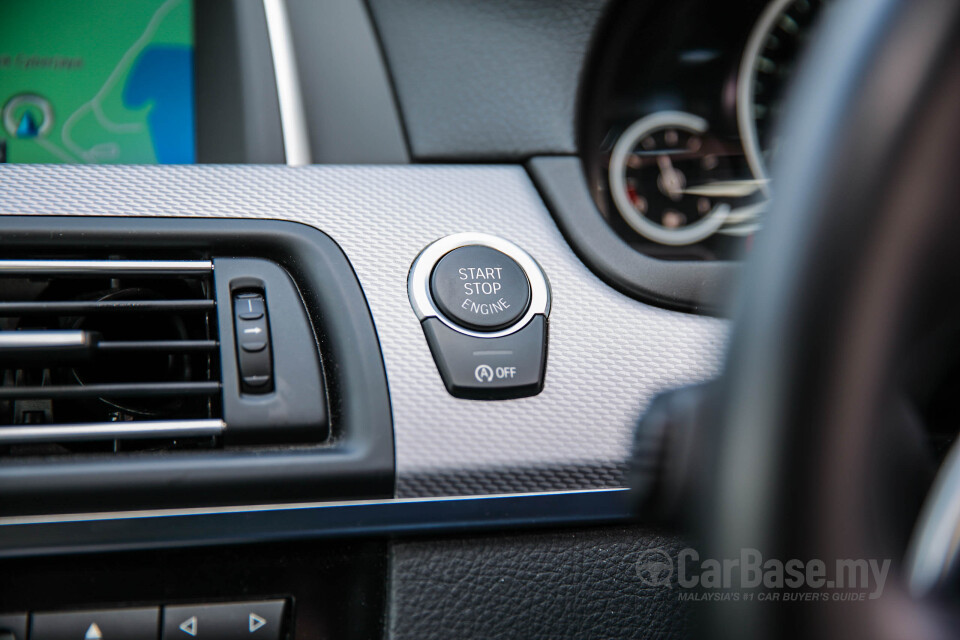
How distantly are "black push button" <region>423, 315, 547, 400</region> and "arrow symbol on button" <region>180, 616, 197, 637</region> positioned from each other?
0.98 feet

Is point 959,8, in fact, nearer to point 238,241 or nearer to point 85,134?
point 238,241

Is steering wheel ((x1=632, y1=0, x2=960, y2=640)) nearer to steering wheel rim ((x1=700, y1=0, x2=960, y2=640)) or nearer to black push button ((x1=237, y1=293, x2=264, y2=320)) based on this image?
steering wheel rim ((x1=700, y1=0, x2=960, y2=640))

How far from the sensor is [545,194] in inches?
39.0

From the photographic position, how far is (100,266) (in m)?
0.80

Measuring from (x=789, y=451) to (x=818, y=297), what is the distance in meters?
0.07

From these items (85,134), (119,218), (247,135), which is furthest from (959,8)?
(85,134)

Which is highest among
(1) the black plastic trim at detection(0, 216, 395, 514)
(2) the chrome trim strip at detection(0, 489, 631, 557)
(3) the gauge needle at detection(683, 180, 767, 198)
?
(3) the gauge needle at detection(683, 180, 767, 198)

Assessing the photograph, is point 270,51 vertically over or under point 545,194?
over

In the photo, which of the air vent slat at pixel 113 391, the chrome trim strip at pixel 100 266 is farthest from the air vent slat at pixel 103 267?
the air vent slat at pixel 113 391

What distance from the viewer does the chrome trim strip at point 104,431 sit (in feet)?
2.30

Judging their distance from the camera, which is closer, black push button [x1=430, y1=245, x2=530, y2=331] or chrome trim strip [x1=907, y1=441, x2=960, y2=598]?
chrome trim strip [x1=907, y1=441, x2=960, y2=598]

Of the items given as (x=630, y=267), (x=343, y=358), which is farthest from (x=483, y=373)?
(x=630, y=267)

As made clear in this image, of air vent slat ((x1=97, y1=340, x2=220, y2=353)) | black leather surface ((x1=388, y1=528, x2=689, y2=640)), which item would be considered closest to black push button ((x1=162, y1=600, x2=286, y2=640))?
black leather surface ((x1=388, y1=528, x2=689, y2=640))

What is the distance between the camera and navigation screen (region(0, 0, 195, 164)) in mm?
1152
